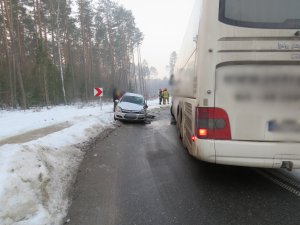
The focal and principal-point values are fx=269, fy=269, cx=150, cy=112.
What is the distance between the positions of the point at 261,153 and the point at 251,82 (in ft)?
3.75

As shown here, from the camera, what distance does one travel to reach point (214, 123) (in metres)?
4.41

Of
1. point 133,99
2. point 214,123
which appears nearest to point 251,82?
point 214,123

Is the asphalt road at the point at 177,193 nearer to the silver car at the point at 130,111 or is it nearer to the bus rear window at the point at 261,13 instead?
the bus rear window at the point at 261,13

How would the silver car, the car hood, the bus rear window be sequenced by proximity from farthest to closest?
the car hood < the silver car < the bus rear window

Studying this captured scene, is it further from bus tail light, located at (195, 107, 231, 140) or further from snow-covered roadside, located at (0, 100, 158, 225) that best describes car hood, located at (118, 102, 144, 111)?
bus tail light, located at (195, 107, 231, 140)

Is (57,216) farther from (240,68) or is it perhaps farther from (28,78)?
(28,78)

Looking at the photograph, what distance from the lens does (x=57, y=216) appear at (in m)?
3.97

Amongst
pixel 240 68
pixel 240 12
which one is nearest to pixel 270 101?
pixel 240 68

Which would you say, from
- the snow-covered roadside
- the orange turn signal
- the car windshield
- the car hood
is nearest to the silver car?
the car hood

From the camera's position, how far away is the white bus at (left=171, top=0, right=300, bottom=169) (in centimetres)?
416

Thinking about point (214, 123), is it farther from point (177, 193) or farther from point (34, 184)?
point (34, 184)

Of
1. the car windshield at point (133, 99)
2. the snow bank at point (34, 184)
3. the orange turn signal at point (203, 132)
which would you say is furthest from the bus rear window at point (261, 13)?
the car windshield at point (133, 99)

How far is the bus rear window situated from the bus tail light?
143 cm

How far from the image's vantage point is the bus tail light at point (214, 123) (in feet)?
14.4
